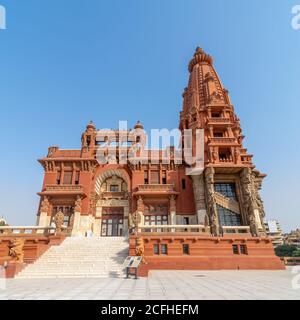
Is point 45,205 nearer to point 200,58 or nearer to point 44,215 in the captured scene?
point 44,215

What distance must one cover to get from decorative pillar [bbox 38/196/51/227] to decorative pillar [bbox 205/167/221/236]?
17.6 metres

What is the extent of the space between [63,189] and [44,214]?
3.31 m

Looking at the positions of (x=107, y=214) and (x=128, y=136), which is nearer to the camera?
(x=107, y=214)

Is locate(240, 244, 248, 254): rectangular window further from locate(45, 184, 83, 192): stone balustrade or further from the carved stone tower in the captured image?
locate(45, 184, 83, 192): stone balustrade

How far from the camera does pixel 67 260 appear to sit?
14500 millimetres

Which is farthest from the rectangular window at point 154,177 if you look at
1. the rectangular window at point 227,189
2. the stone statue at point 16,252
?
the stone statue at point 16,252

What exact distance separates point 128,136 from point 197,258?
59.9 ft

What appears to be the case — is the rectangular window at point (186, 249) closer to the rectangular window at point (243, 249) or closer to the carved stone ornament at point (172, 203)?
the rectangular window at point (243, 249)

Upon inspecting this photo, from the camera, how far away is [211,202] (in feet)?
68.7

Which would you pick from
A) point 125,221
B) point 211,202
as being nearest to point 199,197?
point 211,202

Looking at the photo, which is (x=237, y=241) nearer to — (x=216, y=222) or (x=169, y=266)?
(x=216, y=222)

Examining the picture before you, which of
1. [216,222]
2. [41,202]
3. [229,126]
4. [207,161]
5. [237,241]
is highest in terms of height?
[229,126]
